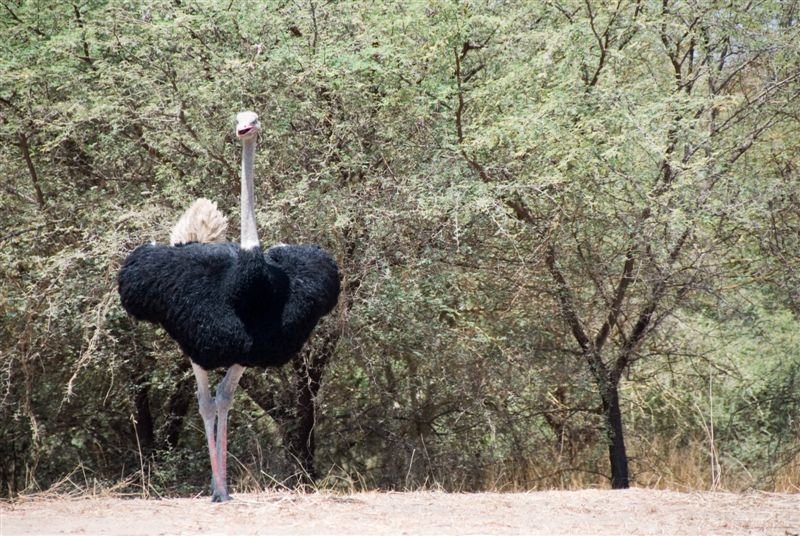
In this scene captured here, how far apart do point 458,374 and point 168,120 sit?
2.87 m

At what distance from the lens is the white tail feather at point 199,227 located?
735 cm

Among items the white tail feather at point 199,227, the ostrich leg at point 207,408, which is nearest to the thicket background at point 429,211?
the white tail feather at point 199,227

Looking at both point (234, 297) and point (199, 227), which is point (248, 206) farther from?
point (199, 227)

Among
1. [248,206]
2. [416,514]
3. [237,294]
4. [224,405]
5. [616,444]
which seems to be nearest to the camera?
[416,514]

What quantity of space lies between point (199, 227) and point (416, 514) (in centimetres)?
226

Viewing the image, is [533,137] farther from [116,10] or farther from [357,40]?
[116,10]

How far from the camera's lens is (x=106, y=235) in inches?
339

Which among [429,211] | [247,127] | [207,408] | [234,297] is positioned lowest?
[207,408]

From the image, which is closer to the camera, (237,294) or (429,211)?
(237,294)

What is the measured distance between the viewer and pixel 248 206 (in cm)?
656

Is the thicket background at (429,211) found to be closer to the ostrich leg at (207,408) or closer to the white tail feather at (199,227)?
the white tail feather at (199,227)

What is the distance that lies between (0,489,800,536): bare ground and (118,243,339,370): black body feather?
82cm

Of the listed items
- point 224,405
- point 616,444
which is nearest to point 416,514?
point 224,405

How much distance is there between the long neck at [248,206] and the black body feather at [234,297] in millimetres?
99
